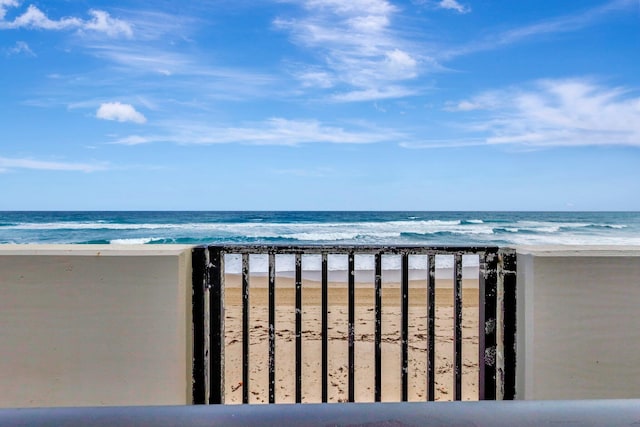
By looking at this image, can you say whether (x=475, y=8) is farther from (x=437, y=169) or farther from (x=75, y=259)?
(x=75, y=259)

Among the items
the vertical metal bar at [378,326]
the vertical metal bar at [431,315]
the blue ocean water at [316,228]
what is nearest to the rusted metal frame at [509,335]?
the vertical metal bar at [431,315]

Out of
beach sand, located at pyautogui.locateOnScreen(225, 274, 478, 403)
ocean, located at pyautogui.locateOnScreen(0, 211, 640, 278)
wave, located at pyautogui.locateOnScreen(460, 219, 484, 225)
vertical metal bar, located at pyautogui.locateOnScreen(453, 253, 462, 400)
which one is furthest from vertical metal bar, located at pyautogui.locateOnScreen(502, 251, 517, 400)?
wave, located at pyautogui.locateOnScreen(460, 219, 484, 225)

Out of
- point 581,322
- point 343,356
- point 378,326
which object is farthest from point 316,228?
point 581,322

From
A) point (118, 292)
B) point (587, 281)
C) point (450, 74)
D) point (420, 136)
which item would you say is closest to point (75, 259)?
point (118, 292)

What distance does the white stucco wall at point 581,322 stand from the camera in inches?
69.1

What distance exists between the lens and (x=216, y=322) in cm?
180

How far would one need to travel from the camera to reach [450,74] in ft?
53.8

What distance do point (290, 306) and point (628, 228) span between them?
1855cm

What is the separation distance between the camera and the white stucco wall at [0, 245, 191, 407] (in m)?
1.73

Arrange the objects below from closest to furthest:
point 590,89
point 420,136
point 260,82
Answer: point 590,89
point 260,82
point 420,136

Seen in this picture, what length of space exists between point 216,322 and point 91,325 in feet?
1.50

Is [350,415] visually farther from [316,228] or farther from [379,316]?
[316,228]

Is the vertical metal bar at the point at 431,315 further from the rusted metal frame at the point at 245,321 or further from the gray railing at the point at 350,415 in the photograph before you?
the gray railing at the point at 350,415

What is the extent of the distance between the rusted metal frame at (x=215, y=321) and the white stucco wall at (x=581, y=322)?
117cm
